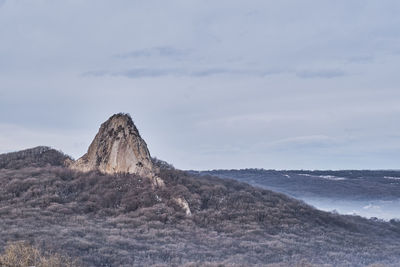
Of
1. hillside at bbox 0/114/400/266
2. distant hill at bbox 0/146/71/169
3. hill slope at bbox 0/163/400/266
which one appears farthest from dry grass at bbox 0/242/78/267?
distant hill at bbox 0/146/71/169

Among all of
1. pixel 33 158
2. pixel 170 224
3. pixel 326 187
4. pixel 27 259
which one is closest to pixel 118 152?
pixel 33 158

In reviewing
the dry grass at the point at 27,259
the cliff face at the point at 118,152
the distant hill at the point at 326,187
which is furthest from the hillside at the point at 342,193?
the dry grass at the point at 27,259

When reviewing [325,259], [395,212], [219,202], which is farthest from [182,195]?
[395,212]

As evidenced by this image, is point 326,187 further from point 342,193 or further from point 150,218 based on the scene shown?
point 150,218

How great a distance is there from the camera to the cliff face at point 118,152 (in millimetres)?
37594

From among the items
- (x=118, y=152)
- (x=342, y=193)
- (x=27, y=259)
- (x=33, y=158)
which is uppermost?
(x=118, y=152)

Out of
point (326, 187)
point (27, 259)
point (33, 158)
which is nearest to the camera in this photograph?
point (27, 259)

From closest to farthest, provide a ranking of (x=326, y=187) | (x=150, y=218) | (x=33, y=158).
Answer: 1. (x=150, y=218)
2. (x=33, y=158)
3. (x=326, y=187)

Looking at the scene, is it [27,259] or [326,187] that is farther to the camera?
[326,187]

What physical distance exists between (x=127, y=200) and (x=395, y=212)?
4352 cm

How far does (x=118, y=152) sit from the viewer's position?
3806cm

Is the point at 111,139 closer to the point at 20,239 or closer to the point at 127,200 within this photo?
the point at 127,200

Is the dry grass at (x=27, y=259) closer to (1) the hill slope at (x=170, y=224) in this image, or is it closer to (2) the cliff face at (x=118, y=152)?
(1) the hill slope at (x=170, y=224)

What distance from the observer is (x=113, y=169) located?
37875mm
